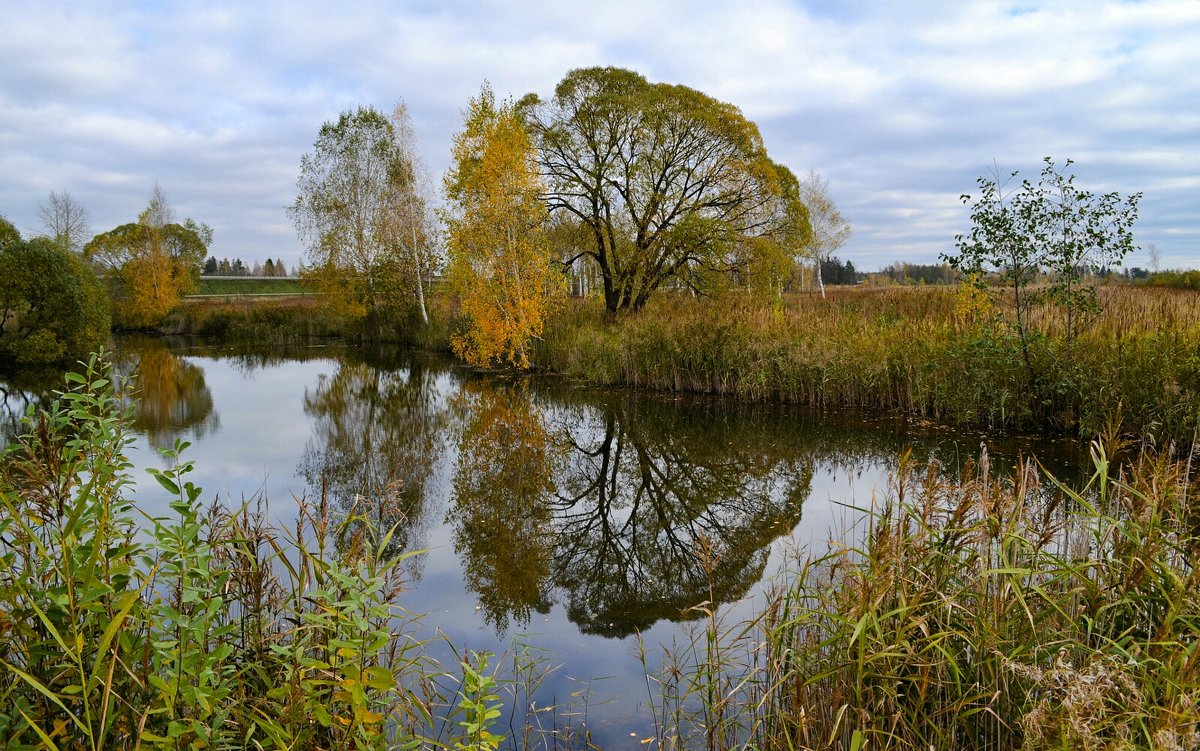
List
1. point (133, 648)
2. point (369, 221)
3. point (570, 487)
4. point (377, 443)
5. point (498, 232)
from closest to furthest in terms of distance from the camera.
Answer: point (133, 648) < point (570, 487) < point (377, 443) < point (498, 232) < point (369, 221)

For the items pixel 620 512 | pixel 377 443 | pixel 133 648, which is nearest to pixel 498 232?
pixel 377 443

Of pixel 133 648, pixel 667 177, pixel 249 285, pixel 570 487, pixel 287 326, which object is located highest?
pixel 249 285

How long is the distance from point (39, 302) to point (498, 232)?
48.8 ft

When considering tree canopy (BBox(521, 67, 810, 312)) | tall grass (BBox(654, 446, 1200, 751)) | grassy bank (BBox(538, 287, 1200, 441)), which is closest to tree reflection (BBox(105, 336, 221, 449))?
tall grass (BBox(654, 446, 1200, 751))

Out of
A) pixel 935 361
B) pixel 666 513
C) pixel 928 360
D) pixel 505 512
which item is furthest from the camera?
pixel 928 360

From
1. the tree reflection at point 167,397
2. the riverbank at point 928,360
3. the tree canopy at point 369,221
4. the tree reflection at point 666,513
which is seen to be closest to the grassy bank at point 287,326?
the tree canopy at point 369,221

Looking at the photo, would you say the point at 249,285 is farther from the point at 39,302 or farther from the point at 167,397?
the point at 167,397

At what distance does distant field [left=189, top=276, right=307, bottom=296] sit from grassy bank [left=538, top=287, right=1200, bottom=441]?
1948 inches

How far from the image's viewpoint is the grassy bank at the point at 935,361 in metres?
7.97

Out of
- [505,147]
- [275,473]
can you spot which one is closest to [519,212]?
[505,147]

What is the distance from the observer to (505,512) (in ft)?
23.5

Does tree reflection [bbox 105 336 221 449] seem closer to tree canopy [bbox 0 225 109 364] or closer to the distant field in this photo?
tree canopy [bbox 0 225 109 364]

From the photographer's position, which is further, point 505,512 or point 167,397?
point 167,397

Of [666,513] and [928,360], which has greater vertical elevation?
[928,360]
